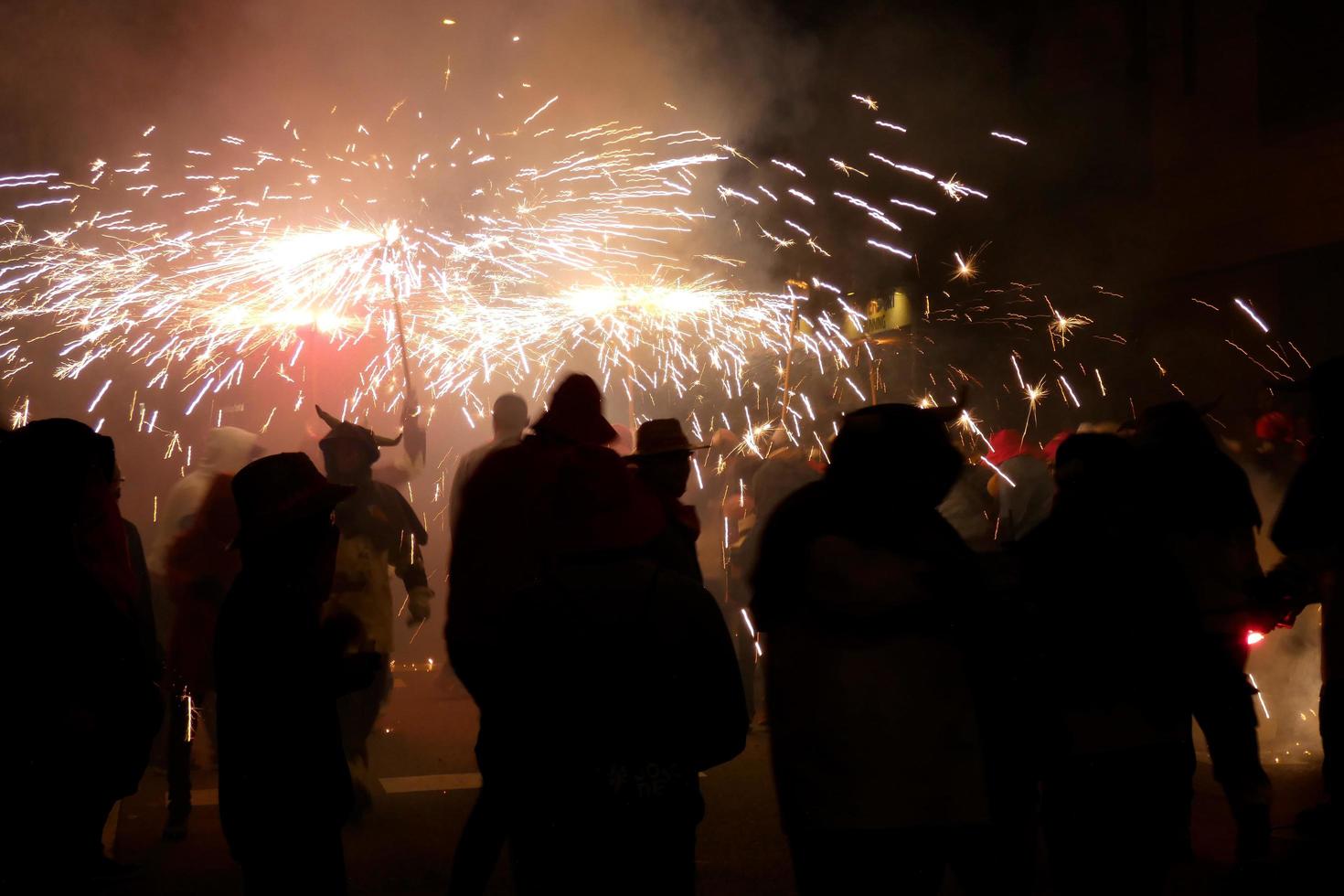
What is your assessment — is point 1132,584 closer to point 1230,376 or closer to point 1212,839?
point 1212,839

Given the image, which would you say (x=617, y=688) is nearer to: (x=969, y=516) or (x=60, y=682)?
(x=60, y=682)

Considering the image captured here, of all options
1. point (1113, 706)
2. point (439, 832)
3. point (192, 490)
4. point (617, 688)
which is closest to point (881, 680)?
point (617, 688)

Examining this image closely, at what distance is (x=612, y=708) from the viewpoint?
102 inches

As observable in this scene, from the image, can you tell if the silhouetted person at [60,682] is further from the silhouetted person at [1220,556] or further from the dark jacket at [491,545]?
the silhouetted person at [1220,556]

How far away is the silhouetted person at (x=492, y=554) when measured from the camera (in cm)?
357

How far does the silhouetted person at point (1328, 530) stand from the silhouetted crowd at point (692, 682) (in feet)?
0.09

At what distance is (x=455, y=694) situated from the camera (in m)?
9.03

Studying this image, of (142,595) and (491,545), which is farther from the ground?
(491,545)

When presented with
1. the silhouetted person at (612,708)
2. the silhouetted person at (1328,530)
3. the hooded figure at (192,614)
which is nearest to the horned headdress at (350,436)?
the hooded figure at (192,614)

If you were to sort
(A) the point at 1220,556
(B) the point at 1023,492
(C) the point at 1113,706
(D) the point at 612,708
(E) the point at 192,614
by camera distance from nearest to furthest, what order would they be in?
(D) the point at 612,708 < (C) the point at 1113,706 < (A) the point at 1220,556 < (E) the point at 192,614 < (B) the point at 1023,492

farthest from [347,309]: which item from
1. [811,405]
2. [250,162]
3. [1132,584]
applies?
[1132,584]

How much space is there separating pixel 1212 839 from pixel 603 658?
12.4 feet

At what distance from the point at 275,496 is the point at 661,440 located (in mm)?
1952

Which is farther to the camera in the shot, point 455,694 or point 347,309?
point 347,309
